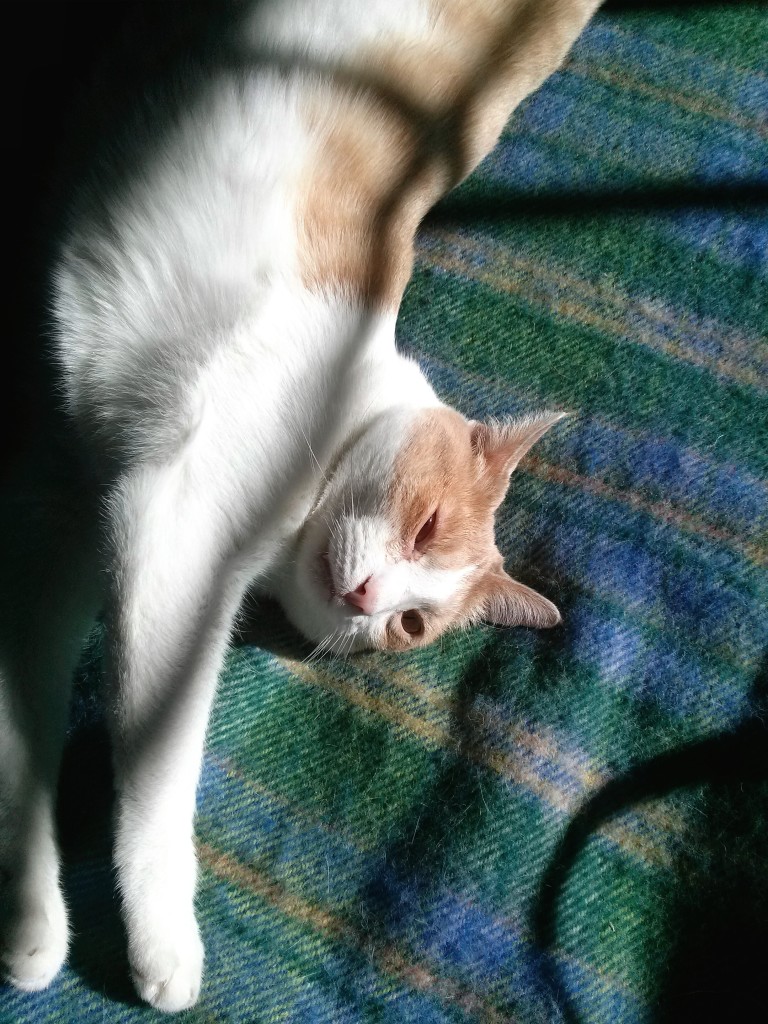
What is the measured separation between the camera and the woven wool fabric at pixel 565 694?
122 centimetres

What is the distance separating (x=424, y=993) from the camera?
47.5 inches

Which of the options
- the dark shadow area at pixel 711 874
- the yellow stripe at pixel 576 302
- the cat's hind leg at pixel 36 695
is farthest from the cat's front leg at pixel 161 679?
the yellow stripe at pixel 576 302

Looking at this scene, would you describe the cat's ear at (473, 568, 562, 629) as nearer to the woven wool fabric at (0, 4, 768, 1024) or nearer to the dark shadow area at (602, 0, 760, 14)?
the woven wool fabric at (0, 4, 768, 1024)

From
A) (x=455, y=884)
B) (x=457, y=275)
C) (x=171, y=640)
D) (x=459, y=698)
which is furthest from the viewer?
(x=457, y=275)

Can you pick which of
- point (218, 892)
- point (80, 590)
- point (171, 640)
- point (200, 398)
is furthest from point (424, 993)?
point (200, 398)

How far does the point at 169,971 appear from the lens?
1.09m

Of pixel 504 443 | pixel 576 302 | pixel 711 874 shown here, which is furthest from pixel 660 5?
pixel 711 874

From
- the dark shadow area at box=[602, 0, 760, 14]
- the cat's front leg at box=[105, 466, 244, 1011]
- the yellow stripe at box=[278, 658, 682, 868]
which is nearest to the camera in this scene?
the cat's front leg at box=[105, 466, 244, 1011]

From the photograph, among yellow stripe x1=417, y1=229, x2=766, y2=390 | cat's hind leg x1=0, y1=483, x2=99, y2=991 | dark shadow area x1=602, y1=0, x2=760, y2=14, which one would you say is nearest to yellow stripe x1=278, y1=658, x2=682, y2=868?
cat's hind leg x1=0, y1=483, x2=99, y2=991

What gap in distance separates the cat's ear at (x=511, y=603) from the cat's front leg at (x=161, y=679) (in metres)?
0.46

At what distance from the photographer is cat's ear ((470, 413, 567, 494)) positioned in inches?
52.7

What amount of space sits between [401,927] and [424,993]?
10 cm

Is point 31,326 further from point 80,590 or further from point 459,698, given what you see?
point 459,698

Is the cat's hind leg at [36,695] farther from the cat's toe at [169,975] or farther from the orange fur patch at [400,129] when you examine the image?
the orange fur patch at [400,129]
